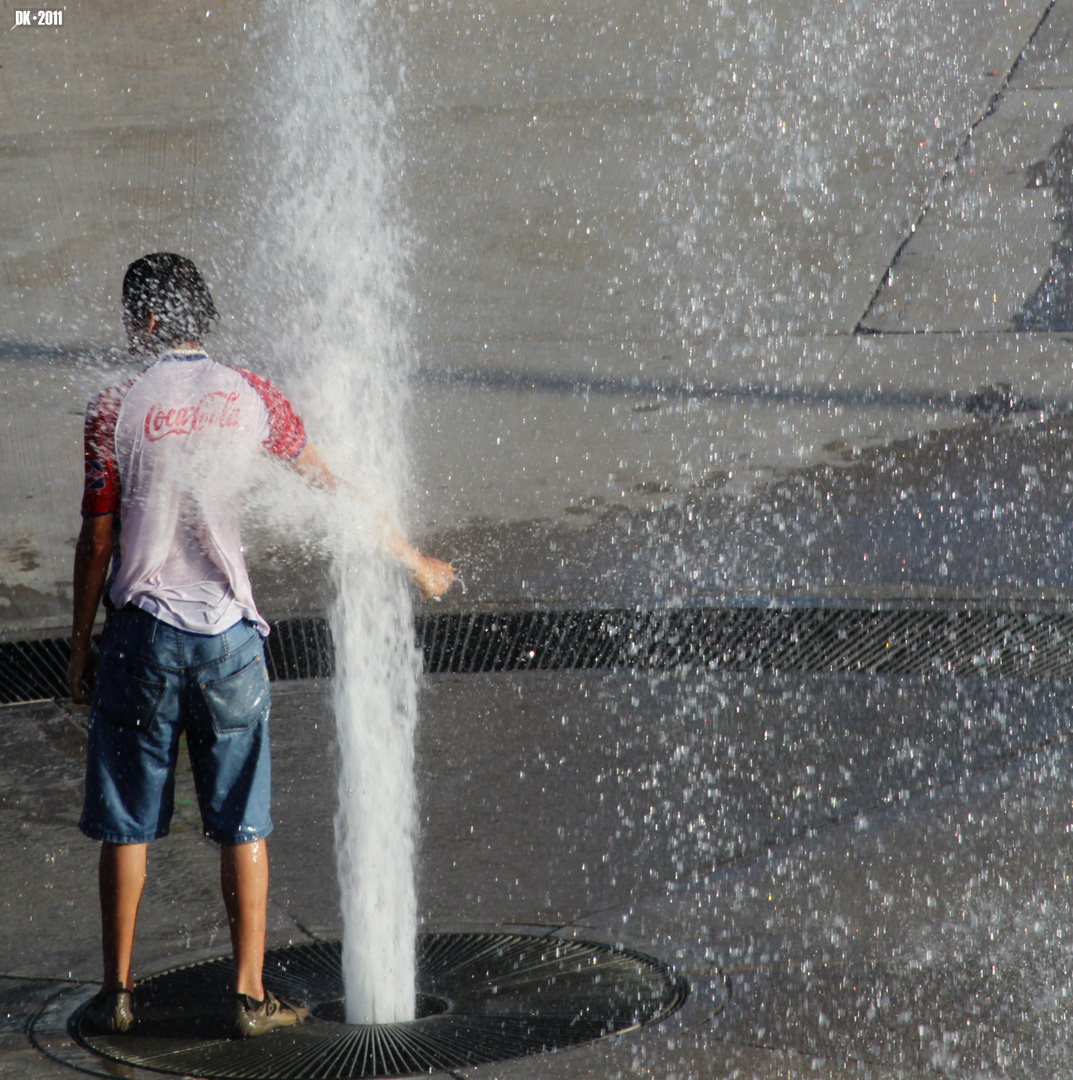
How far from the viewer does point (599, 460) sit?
23.0 feet

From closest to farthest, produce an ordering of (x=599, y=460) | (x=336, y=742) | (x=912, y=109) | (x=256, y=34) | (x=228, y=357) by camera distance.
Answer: (x=336, y=742) < (x=599, y=460) < (x=228, y=357) < (x=912, y=109) < (x=256, y=34)

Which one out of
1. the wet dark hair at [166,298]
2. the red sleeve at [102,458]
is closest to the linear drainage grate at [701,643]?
the red sleeve at [102,458]

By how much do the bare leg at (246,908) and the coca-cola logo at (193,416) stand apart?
2.89 feet

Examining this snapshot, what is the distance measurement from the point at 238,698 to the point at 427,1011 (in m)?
0.82

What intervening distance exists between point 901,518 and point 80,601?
4.17 metres

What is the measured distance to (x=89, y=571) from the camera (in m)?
3.07

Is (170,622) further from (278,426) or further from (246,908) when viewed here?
(246,908)

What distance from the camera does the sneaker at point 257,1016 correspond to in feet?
9.89

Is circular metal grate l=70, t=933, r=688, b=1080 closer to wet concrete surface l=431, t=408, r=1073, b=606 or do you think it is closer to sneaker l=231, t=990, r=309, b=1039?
sneaker l=231, t=990, r=309, b=1039

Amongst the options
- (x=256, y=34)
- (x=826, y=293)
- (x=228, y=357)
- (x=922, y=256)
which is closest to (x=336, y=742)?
(x=228, y=357)

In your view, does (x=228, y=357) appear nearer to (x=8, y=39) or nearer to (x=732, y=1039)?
(x=732, y=1039)

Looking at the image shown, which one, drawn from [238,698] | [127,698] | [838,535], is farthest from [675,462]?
[127,698]

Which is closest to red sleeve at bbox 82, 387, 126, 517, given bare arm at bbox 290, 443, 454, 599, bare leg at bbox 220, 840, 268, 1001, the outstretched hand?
bare arm at bbox 290, 443, 454, 599

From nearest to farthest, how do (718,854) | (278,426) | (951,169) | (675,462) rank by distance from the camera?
(278,426), (718,854), (675,462), (951,169)
